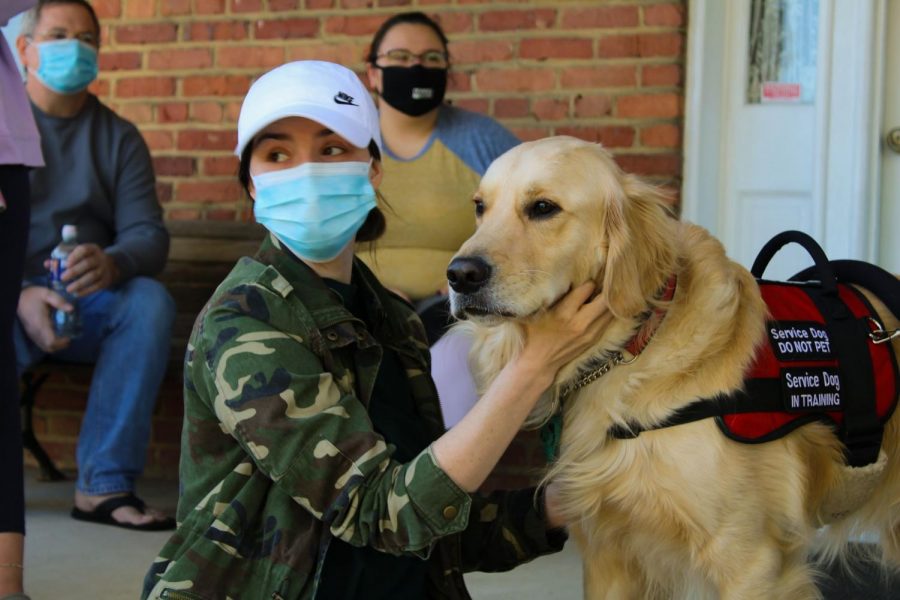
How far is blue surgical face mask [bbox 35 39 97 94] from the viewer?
4281 mm

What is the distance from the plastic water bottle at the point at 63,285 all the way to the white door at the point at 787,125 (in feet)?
7.58

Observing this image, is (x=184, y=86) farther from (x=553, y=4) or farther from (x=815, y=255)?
(x=815, y=255)

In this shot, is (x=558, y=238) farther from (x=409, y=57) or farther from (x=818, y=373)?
(x=409, y=57)

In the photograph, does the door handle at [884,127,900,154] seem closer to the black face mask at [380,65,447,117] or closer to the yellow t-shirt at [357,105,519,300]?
the yellow t-shirt at [357,105,519,300]

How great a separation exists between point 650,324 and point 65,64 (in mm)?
2830

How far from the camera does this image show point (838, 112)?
4258mm

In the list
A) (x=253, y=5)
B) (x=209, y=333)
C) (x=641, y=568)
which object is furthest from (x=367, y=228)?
(x=253, y=5)

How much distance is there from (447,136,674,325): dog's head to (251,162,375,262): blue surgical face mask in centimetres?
25

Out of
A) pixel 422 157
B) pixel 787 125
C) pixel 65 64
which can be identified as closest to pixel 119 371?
pixel 65 64

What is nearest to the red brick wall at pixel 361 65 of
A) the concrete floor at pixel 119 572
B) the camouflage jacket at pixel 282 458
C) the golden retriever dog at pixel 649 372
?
the concrete floor at pixel 119 572

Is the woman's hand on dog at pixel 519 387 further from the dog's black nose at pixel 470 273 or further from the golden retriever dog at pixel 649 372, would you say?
the dog's black nose at pixel 470 273

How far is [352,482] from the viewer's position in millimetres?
2072

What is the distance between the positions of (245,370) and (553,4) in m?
2.84

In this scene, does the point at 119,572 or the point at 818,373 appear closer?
the point at 818,373
